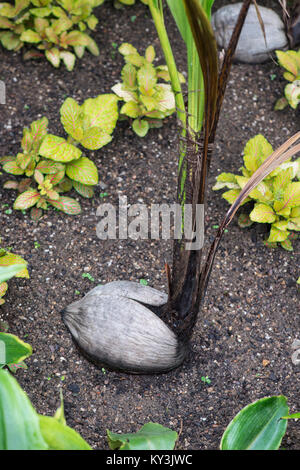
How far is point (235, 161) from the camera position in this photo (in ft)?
5.69

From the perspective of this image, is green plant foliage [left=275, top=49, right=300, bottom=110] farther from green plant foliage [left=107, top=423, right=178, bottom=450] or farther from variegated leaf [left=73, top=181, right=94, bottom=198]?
green plant foliage [left=107, top=423, right=178, bottom=450]

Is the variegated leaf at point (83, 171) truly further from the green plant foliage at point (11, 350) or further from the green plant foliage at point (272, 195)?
the green plant foliage at point (11, 350)

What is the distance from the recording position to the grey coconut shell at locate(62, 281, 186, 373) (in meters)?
1.25

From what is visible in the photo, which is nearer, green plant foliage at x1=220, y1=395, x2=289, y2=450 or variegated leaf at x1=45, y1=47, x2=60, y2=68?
green plant foliage at x1=220, y1=395, x2=289, y2=450

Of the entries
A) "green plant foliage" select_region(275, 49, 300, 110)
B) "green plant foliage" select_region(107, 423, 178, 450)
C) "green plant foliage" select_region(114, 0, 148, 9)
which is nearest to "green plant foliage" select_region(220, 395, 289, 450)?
"green plant foliage" select_region(107, 423, 178, 450)

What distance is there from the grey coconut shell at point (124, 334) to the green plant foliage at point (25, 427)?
42 cm

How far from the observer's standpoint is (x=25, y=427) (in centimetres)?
78

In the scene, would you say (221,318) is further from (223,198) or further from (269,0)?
(269,0)

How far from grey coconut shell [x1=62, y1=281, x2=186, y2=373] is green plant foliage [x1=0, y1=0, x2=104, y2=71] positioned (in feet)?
3.05

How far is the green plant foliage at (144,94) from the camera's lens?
5.37ft

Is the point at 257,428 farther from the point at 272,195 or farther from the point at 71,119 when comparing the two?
the point at 71,119

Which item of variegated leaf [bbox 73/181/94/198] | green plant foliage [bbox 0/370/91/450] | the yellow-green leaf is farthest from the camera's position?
variegated leaf [bbox 73/181/94/198]
